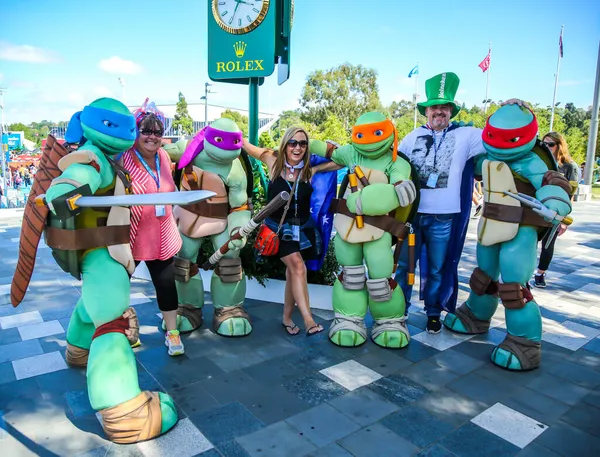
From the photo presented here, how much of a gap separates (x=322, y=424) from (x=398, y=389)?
644 mm

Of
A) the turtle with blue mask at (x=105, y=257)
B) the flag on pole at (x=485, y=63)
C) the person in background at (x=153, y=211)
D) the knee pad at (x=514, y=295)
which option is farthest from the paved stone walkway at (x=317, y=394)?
the flag on pole at (x=485, y=63)

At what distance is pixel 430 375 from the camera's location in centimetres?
312

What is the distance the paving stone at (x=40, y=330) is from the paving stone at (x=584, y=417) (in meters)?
3.68

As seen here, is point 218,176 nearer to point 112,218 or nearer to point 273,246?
point 273,246

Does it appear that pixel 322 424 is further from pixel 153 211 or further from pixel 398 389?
pixel 153 211

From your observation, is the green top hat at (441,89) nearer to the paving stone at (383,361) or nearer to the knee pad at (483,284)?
the knee pad at (483,284)

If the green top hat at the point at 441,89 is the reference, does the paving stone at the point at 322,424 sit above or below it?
below

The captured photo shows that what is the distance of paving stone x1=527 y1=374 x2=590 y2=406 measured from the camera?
2.87 metres

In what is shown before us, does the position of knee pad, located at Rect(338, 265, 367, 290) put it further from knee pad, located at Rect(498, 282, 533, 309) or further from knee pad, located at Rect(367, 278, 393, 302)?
knee pad, located at Rect(498, 282, 533, 309)

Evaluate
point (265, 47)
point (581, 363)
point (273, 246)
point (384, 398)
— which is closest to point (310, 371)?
point (384, 398)

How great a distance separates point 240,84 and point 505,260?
3.56 m

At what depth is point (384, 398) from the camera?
2.80 meters

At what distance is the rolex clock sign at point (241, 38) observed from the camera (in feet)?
15.4

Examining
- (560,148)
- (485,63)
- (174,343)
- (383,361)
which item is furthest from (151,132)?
(485,63)
